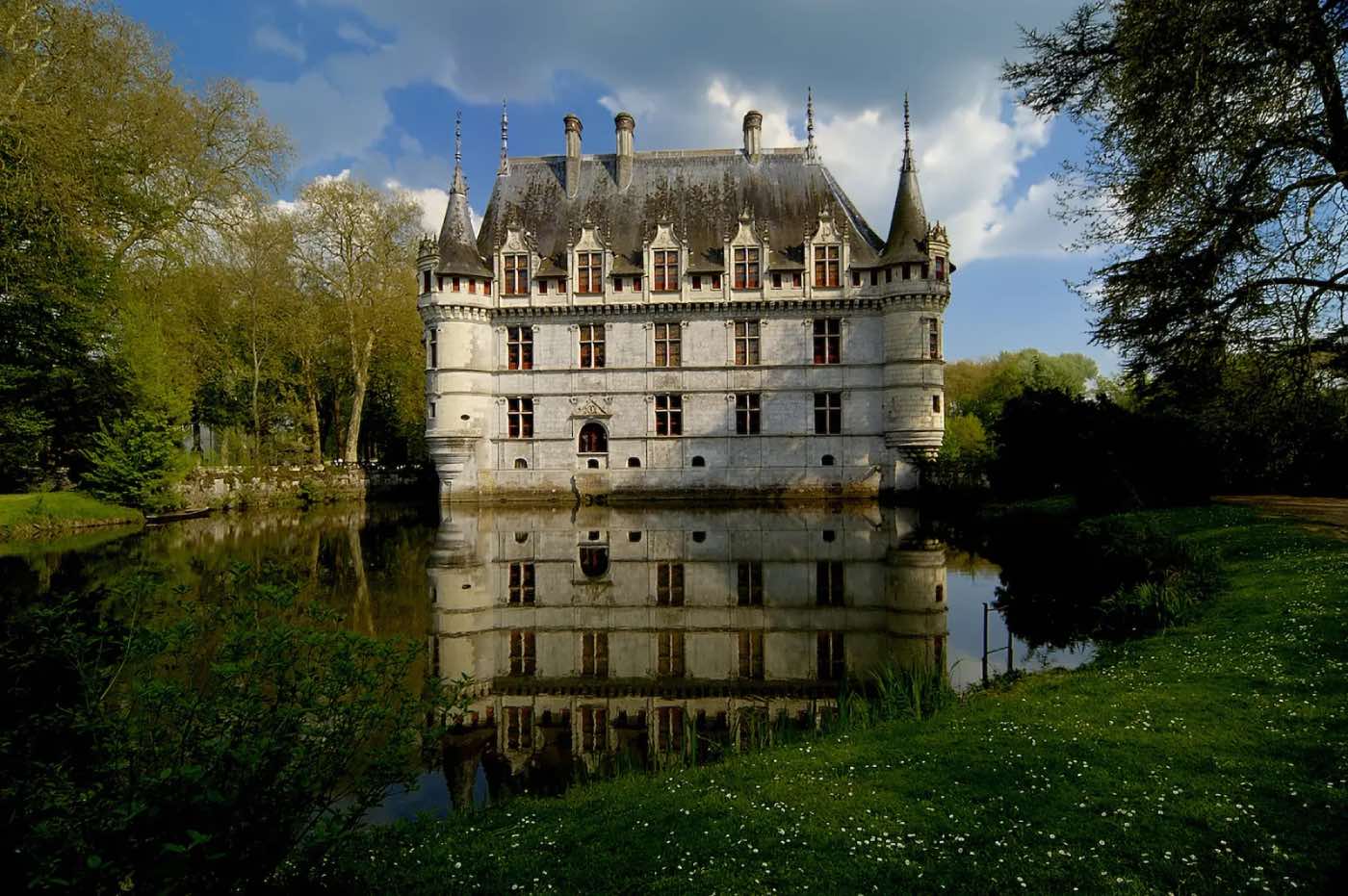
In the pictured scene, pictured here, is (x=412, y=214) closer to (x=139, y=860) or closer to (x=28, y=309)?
(x=28, y=309)

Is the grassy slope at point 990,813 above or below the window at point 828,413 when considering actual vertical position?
below

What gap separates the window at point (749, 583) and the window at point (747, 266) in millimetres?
17000

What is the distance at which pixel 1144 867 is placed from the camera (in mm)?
3590

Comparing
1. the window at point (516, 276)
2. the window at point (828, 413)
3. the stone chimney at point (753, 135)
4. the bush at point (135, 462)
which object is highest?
the stone chimney at point (753, 135)

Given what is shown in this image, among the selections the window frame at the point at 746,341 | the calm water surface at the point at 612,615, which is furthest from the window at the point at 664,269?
the calm water surface at the point at 612,615

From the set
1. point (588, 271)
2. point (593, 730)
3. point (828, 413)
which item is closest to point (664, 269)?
point (588, 271)

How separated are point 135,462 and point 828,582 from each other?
24.4 m

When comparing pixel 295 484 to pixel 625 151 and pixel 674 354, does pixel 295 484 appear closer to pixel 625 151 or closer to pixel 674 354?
pixel 674 354

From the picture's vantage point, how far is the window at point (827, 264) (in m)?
29.2

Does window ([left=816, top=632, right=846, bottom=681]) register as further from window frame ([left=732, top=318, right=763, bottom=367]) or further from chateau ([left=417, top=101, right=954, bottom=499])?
window frame ([left=732, top=318, right=763, bottom=367])

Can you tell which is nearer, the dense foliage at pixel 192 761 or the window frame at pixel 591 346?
the dense foliage at pixel 192 761

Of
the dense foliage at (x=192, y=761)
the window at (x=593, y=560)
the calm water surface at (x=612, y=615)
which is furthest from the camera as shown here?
the window at (x=593, y=560)

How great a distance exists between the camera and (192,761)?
335cm

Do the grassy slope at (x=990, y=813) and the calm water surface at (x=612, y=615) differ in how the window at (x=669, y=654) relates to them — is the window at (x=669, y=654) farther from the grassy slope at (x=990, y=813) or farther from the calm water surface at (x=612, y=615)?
the grassy slope at (x=990, y=813)
